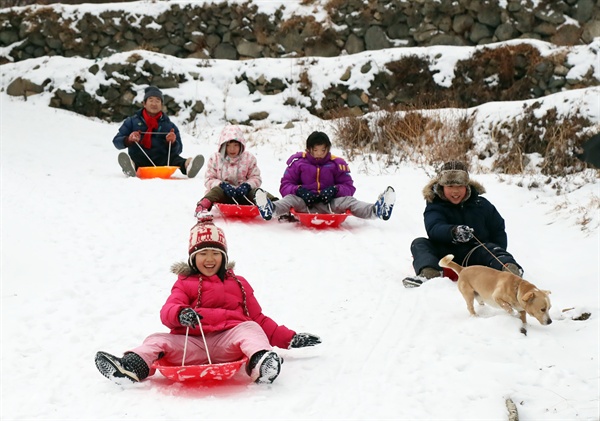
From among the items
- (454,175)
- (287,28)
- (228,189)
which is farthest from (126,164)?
(287,28)

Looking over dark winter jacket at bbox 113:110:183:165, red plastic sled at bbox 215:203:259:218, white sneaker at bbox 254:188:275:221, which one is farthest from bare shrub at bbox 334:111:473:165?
white sneaker at bbox 254:188:275:221

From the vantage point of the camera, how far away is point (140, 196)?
26.2 ft

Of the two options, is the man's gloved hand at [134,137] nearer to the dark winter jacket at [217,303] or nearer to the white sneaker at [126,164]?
the white sneaker at [126,164]

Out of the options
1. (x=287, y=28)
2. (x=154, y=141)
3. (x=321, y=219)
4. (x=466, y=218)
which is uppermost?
(x=287, y=28)

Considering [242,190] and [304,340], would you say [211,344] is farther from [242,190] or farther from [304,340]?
[242,190]

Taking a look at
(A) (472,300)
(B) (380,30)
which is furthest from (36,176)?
(B) (380,30)

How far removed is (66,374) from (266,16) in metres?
14.9

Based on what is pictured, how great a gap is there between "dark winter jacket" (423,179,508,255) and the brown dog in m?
0.87

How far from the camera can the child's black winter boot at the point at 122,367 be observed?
341 centimetres

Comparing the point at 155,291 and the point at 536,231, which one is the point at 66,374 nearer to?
the point at 155,291

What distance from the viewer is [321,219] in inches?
267

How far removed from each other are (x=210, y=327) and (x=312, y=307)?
1.19m

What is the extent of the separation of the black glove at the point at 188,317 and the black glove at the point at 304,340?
0.61m

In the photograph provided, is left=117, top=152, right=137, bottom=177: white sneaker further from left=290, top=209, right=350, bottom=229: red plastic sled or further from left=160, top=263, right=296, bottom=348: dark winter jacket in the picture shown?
left=160, top=263, right=296, bottom=348: dark winter jacket
